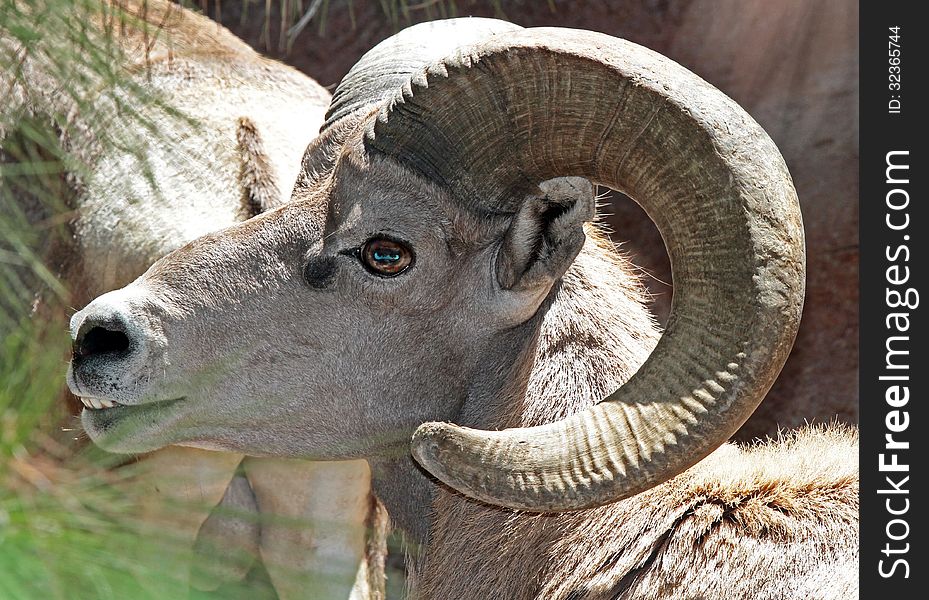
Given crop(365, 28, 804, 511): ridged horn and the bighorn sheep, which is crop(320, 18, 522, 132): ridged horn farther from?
the bighorn sheep

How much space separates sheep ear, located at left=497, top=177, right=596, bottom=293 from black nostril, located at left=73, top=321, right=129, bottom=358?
1.20 meters

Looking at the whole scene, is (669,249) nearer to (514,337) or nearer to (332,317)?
(514,337)

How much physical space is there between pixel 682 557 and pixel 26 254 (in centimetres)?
196

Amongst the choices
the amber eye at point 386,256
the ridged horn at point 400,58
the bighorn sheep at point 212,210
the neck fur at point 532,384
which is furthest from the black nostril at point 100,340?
the bighorn sheep at point 212,210

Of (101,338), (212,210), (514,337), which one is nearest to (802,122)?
(212,210)

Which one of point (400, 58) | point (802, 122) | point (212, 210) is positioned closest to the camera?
point (400, 58)

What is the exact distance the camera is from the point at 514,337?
3.70 meters

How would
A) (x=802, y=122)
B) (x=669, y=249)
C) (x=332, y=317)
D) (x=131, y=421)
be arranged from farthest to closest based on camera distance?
(x=802, y=122), (x=332, y=317), (x=131, y=421), (x=669, y=249)

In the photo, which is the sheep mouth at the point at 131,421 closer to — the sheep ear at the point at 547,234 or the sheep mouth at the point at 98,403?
the sheep mouth at the point at 98,403

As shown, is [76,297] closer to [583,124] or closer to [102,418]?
[102,418]

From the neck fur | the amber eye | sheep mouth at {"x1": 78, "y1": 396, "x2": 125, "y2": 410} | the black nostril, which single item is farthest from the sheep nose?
the neck fur

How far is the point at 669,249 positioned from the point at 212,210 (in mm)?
2984

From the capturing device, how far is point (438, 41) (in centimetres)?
419
